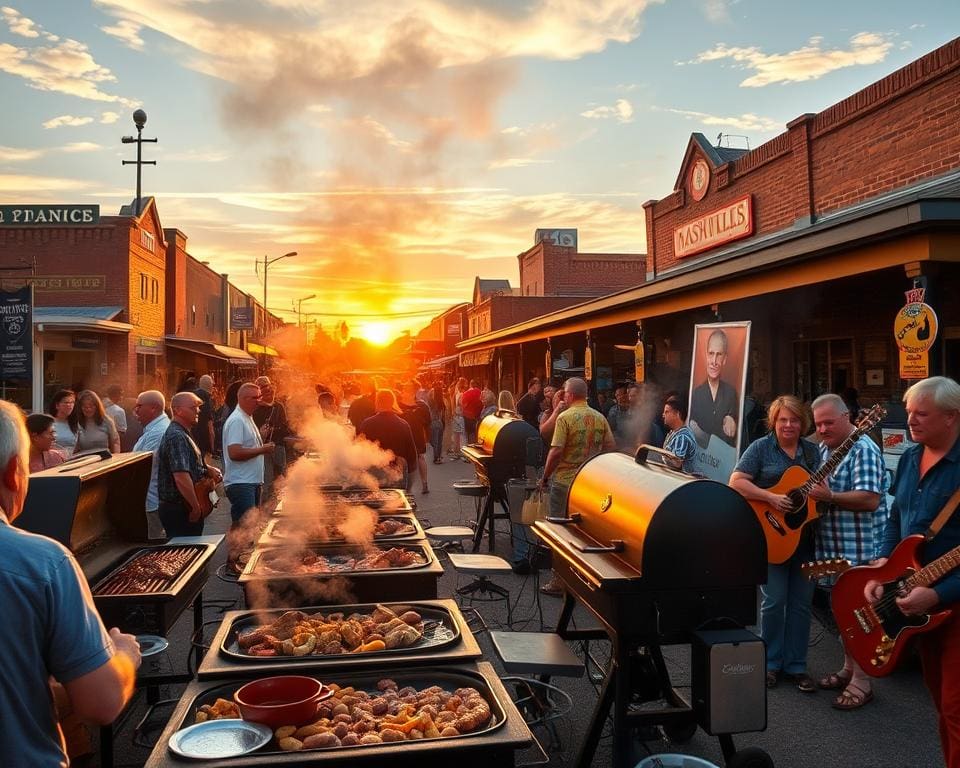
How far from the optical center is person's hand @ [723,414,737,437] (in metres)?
8.03

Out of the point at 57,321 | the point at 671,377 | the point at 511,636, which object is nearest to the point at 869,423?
the point at 511,636

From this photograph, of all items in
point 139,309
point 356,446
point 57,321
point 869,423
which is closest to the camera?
point 869,423

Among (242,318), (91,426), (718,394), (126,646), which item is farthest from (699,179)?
(242,318)

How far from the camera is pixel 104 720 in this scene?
1921 mm

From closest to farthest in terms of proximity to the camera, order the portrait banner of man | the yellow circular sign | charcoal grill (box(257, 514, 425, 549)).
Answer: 1. charcoal grill (box(257, 514, 425, 549))
2. the yellow circular sign
3. the portrait banner of man

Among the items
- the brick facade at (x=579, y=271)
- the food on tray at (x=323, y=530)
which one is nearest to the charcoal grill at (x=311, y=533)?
the food on tray at (x=323, y=530)

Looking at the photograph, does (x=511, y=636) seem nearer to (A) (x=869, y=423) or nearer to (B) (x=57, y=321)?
(A) (x=869, y=423)

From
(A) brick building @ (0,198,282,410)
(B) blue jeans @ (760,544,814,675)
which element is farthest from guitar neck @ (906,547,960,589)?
(A) brick building @ (0,198,282,410)

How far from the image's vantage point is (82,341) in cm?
2419

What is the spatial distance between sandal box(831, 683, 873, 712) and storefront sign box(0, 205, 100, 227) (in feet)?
88.8

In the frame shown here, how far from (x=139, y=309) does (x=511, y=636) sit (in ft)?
86.7

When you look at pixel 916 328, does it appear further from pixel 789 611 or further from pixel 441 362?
pixel 441 362

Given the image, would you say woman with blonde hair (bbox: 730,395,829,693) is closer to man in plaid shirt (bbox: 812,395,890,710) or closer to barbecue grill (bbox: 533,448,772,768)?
man in plaid shirt (bbox: 812,395,890,710)

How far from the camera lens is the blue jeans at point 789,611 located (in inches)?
204
